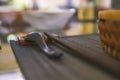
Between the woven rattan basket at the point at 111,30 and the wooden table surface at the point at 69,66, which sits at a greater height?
the woven rattan basket at the point at 111,30

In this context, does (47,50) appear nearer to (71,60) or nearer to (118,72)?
(71,60)

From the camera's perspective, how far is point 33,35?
0.55 m

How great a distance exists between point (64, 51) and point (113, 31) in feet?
0.49

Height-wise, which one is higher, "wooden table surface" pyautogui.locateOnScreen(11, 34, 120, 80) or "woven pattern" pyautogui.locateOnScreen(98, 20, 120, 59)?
"woven pattern" pyautogui.locateOnScreen(98, 20, 120, 59)

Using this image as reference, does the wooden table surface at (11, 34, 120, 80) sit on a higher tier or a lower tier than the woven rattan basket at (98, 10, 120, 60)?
lower

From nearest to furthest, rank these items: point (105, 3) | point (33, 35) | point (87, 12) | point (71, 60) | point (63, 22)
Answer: point (71, 60) < point (33, 35) < point (63, 22) < point (87, 12) < point (105, 3)

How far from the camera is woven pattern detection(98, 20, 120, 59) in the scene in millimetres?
376

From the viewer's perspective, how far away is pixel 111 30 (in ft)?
1.28

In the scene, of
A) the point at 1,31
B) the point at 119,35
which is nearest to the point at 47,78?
the point at 119,35

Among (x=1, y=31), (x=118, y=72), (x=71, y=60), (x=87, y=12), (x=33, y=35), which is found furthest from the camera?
(x=87, y=12)

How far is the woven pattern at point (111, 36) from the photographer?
0.38 metres

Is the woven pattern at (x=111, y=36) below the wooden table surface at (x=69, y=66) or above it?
above

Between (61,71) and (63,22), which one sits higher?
(61,71)

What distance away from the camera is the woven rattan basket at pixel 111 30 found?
371 mm
